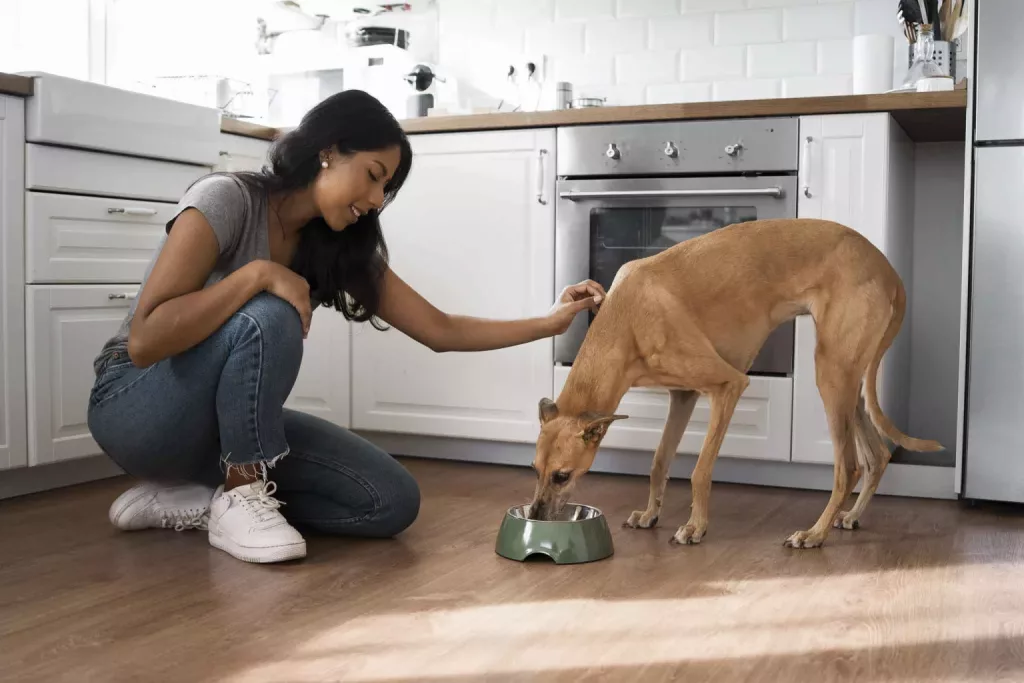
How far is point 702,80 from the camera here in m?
3.88

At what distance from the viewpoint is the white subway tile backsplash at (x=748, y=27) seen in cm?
376

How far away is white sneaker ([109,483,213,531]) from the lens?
241 cm

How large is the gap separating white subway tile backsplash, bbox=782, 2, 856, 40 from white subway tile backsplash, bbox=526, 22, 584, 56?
0.80 meters

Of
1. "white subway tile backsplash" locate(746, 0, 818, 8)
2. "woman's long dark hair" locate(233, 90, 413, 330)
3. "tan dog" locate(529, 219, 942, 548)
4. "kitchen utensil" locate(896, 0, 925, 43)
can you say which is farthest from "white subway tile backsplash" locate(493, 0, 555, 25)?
"woman's long dark hair" locate(233, 90, 413, 330)

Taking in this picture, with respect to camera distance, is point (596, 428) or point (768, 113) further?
point (768, 113)

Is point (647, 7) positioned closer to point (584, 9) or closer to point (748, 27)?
point (584, 9)

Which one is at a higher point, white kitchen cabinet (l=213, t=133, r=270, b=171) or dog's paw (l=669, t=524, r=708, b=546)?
white kitchen cabinet (l=213, t=133, r=270, b=171)

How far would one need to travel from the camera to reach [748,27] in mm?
3793

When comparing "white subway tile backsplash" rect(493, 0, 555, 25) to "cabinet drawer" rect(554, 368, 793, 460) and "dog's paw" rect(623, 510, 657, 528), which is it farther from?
"dog's paw" rect(623, 510, 657, 528)

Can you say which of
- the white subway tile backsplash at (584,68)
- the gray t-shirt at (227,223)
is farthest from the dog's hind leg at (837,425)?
the white subway tile backsplash at (584,68)

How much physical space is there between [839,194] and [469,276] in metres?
1.21

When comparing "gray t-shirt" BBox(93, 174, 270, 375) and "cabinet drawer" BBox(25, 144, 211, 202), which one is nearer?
"gray t-shirt" BBox(93, 174, 270, 375)

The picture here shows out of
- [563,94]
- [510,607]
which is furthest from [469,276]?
[510,607]

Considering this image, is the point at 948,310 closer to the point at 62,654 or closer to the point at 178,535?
the point at 178,535
